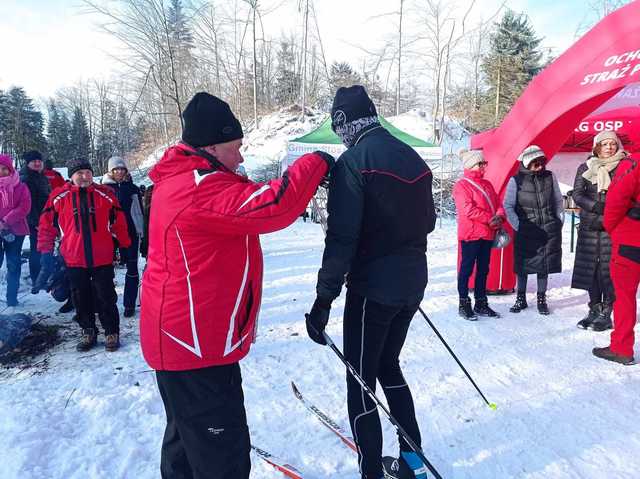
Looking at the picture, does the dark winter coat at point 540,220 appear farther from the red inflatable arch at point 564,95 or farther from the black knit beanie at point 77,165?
the black knit beanie at point 77,165

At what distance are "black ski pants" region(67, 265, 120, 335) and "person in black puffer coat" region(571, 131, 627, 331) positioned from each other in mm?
4923

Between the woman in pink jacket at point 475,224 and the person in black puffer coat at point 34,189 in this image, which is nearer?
the woman in pink jacket at point 475,224

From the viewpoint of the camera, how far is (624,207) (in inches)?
136

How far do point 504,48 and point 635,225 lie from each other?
97.5ft

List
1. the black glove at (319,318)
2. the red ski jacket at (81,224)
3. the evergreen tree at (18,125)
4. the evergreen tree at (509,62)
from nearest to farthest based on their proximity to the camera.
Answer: the black glove at (319,318) < the red ski jacket at (81,224) < the evergreen tree at (509,62) < the evergreen tree at (18,125)

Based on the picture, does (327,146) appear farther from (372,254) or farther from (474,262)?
(372,254)

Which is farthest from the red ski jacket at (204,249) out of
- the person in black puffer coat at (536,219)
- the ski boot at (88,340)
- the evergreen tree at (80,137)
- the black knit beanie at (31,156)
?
the evergreen tree at (80,137)

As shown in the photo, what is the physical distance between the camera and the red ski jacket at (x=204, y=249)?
1575 mm

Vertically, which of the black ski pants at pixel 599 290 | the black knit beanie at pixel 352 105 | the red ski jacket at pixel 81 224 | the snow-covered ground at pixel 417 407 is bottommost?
the snow-covered ground at pixel 417 407

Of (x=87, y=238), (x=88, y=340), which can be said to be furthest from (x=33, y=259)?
(x=87, y=238)

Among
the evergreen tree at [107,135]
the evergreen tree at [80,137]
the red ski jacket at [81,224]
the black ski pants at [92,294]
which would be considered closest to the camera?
the red ski jacket at [81,224]

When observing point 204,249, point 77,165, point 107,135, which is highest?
point 107,135

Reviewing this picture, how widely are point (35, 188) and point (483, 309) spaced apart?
6.31m

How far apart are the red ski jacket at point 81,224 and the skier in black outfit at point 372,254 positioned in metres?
2.74
